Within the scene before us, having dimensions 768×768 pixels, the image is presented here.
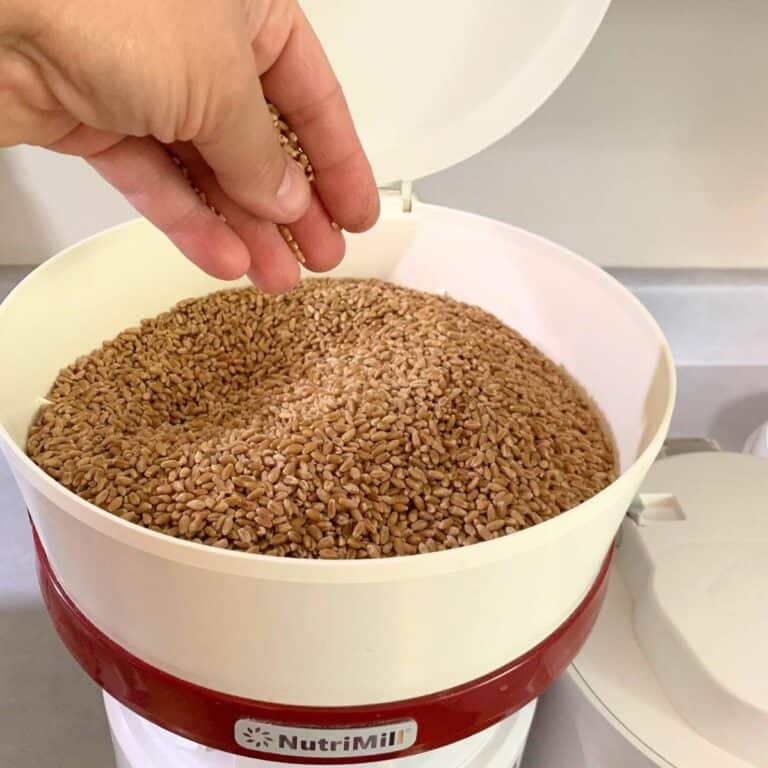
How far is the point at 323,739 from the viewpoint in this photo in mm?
486

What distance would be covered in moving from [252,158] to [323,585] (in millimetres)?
227

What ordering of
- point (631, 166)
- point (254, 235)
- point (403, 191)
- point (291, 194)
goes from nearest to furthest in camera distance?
1. point (291, 194)
2. point (254, 235)
3. point (403, 191)
4. point (631, 166)

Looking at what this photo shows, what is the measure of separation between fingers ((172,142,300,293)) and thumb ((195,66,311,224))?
8 cm

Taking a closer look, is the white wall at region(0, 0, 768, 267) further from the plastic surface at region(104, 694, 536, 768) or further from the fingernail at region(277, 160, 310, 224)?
the plastic surface at region(104, 694, 536, 768)

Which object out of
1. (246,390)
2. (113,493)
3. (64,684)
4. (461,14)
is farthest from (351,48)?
(64,684)

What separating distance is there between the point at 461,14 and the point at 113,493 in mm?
453

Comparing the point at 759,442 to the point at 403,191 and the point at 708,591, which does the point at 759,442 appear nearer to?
the point at 708,591

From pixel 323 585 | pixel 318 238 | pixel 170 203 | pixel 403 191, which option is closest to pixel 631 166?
pixel 403 191

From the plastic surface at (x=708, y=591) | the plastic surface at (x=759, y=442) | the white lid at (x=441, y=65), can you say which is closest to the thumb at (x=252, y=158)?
the white lid at (x=441, y=65)

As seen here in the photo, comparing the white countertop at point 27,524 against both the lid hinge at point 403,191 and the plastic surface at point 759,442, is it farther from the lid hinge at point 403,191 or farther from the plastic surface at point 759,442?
the lid hinge at point 403,191

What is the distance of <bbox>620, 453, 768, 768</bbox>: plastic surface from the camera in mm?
639

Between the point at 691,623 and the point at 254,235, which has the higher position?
the point at 254,235

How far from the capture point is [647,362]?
2.01 feet

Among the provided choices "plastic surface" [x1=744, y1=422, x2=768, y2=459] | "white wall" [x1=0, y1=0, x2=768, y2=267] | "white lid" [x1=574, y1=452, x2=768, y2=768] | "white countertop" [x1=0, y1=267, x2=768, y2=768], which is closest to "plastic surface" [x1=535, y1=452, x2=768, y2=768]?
"white lid" [x1=574, y1=452, x2=768, y2=768]
